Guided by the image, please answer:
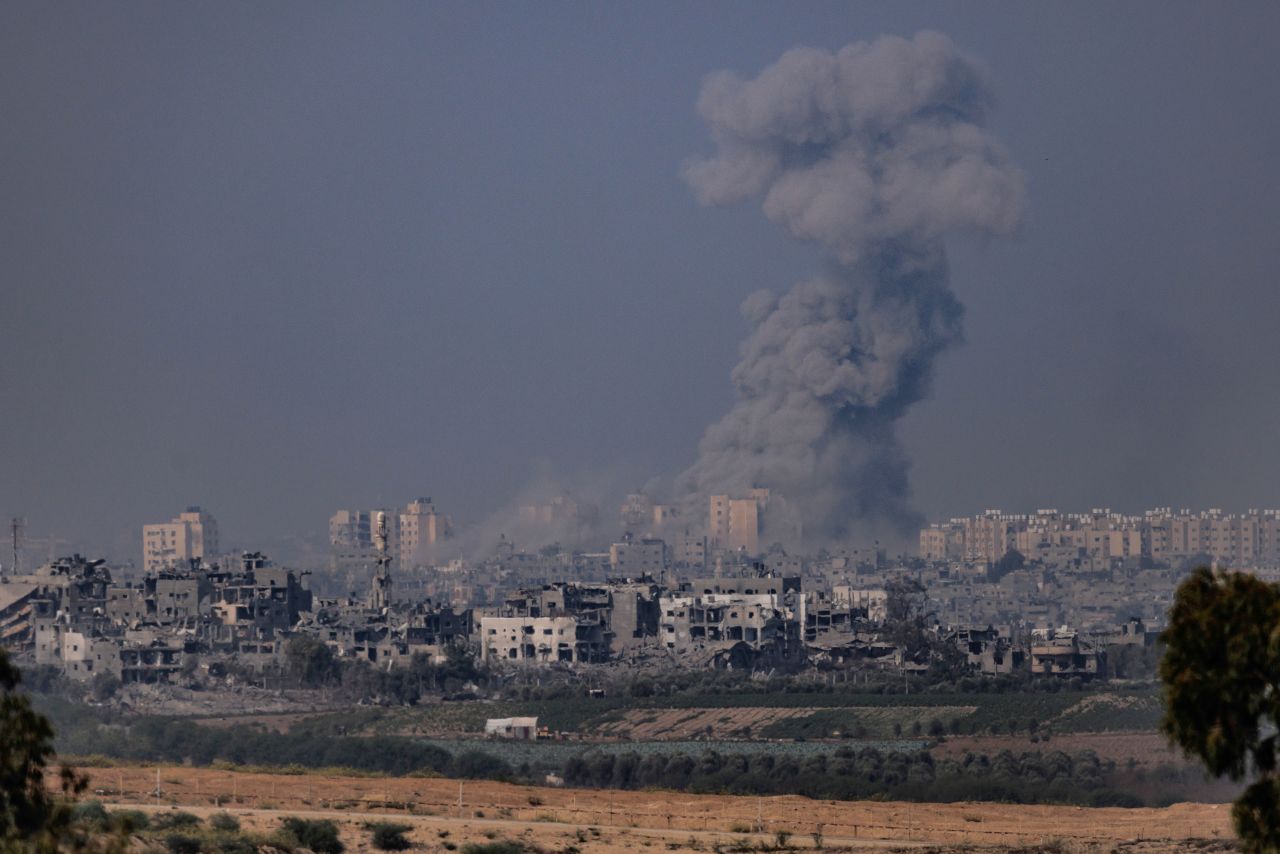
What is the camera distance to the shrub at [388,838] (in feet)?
126

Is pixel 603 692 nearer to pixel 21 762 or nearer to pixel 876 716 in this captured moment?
pixel 876 716

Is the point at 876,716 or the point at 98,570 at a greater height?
the point at 98,570

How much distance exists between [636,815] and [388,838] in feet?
28.3

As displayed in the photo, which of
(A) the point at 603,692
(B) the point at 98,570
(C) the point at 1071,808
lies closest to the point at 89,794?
(C) the point at 1071,808

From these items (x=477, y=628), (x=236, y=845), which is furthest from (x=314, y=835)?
(x=477, y=628)

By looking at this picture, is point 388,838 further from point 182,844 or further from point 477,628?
point 477,628

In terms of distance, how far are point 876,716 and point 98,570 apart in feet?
232

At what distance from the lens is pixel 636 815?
4616 cm

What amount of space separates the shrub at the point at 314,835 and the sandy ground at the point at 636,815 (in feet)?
1.64

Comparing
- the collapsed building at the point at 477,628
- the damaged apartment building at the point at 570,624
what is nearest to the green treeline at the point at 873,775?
the collapsed building at the point at 477,628

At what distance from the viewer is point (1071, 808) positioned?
170 feet

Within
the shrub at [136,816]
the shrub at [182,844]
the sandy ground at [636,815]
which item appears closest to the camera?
the shrub at [182,844]

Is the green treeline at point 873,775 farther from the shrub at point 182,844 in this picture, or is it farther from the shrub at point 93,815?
the shrub at point 182,844

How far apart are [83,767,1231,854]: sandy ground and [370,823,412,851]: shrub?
12.7 inches
